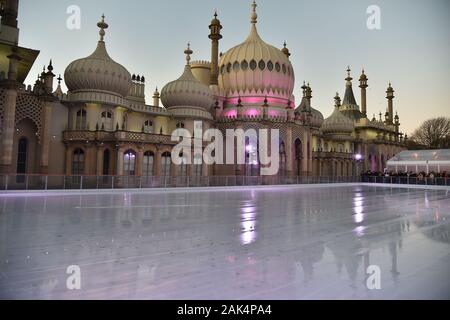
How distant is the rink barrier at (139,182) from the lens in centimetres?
2033

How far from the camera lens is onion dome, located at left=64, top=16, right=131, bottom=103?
2823 centimetres

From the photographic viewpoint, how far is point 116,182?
79.0ft

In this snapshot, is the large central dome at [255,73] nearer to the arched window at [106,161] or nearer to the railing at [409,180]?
the railing at [409,180]

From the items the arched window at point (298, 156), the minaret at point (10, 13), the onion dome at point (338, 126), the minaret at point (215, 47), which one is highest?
the minaret at point (215, 47)

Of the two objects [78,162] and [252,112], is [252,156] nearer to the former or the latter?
[252,112]

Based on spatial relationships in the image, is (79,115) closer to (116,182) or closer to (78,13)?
(116,182)

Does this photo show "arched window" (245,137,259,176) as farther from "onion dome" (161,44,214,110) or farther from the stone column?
"onion dome" (161,44,214,110)

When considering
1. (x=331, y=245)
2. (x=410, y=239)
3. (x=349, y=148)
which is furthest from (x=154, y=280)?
(x=349, y=148)

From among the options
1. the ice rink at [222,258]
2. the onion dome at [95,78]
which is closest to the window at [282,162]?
the onion dome at [95,78]

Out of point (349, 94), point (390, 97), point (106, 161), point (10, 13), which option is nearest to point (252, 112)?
point (106, 161)

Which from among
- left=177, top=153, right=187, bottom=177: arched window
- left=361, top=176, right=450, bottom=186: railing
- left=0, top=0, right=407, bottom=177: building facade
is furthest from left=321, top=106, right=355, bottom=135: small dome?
left=177, top=153, right=187, bottom=177: arched window

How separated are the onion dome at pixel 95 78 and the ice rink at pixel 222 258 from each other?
20.1 meters

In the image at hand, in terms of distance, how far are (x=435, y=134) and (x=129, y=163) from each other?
8148 cm

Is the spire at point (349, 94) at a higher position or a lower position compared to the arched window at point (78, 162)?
higher
